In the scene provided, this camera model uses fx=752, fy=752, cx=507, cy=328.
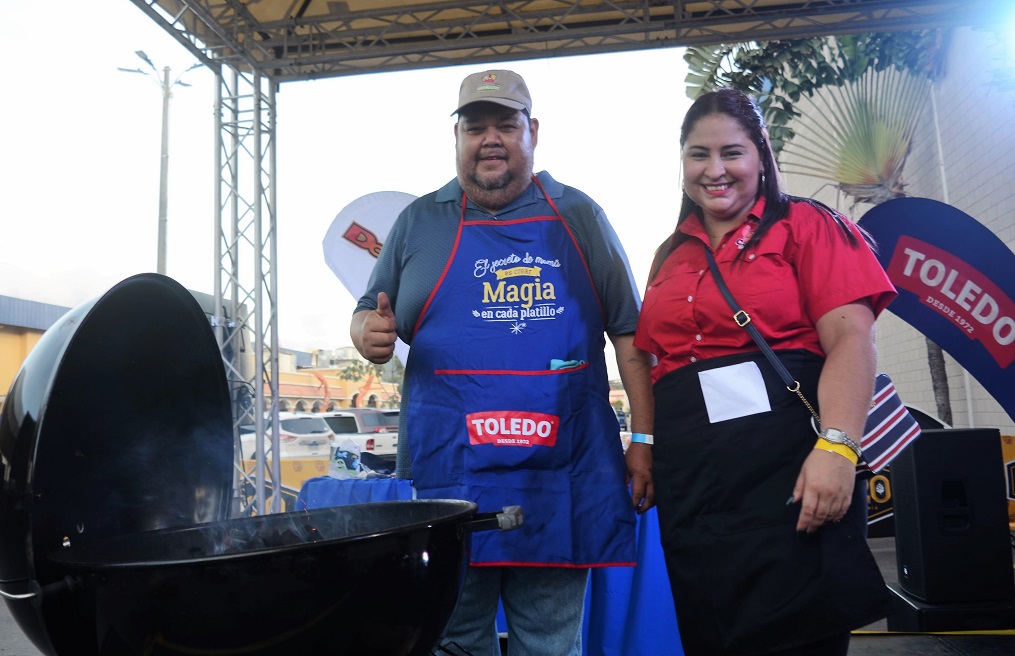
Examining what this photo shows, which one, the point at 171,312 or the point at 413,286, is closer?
the point at 171,312

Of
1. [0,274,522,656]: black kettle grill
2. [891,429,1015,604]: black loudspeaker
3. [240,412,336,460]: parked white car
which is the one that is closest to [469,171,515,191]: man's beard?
[0,274,522,656]: black kettle grill

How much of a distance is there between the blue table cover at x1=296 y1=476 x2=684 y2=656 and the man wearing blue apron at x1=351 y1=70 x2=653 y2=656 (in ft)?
4.38

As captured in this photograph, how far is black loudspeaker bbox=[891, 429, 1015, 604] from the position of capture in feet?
10.9

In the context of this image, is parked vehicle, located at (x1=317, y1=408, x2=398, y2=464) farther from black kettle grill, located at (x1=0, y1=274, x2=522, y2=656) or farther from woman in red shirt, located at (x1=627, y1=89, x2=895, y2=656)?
woman in red shirt, located at (x1=627, y1=89, x2=895, y2=656)

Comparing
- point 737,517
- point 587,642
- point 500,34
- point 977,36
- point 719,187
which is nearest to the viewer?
point 737,517

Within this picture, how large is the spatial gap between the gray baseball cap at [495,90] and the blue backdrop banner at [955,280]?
2944 mm

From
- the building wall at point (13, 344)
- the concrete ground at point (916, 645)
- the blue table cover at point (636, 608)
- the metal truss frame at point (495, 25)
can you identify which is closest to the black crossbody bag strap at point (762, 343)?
the blue table cover at point (636, 608)

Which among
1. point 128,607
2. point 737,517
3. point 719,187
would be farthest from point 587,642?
point 128,607

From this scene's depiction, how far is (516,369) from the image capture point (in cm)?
155

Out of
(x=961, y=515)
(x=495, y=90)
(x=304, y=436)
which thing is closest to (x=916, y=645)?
(x=961, y=515)

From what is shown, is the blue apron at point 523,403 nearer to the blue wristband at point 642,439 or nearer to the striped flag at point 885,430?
the blue wristband at point 642,439

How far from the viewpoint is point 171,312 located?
4.39 feet

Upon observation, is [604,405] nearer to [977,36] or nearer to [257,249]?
[257,249]

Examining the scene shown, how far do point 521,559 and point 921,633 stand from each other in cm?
272
